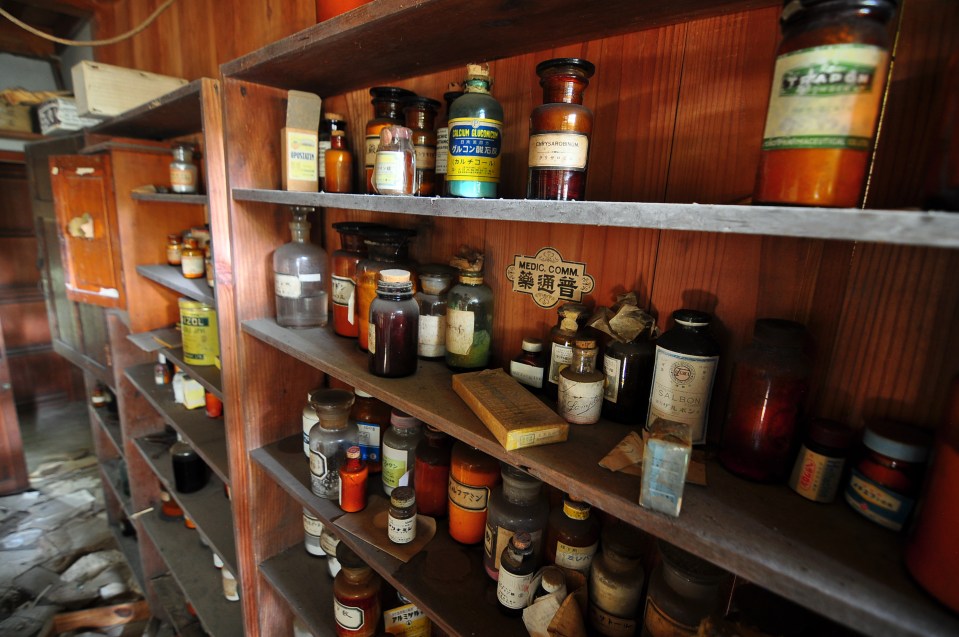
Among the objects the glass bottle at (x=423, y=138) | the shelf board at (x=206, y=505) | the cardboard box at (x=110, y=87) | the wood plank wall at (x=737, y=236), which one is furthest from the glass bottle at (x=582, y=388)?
the cardboard box at (x=110, y=87)

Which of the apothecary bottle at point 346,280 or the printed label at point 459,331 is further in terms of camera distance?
the apothecary bottle at point 346,280

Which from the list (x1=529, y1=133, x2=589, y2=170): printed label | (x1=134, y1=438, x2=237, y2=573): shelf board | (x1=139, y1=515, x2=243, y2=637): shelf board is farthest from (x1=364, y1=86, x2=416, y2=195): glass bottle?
(x1=139, y1=515, x2=243, y2=637): shelf board

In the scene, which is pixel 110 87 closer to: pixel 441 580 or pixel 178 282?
pixel 178 282

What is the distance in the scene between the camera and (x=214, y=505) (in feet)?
6.25

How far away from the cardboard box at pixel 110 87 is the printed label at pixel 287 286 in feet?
4.18

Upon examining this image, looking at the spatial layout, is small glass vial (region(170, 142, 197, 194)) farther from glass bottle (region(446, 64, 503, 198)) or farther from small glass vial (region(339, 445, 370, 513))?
glass bottle (region(446, 64, 503, 198))

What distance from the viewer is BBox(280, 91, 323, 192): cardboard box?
1.18 metres

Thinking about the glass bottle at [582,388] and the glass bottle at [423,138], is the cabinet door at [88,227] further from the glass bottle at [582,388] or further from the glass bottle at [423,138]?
the glass bottle at [582,388]

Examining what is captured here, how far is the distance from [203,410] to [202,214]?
2.94 feet

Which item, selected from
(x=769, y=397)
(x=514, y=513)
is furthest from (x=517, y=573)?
(x=769, y=397)

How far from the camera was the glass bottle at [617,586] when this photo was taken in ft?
2.62

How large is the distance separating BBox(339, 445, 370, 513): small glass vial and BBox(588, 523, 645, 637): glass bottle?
1.84 ft

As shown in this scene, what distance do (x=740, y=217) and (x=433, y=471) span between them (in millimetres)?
836

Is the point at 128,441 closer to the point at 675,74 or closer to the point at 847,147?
the point at 675,74
